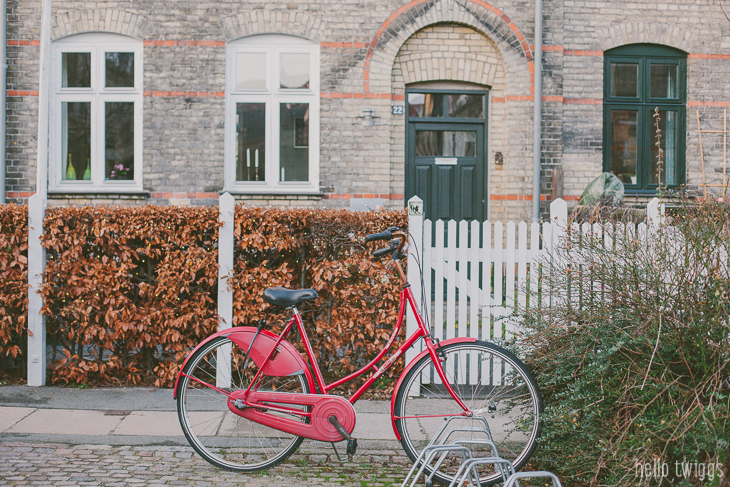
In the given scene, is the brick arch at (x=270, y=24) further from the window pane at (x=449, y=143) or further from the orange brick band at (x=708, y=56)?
the orange brick band at (x=708, y=56)

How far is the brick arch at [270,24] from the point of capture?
366 inches

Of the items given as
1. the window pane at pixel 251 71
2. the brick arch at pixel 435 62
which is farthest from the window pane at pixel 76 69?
the brick arch at pixel 435 62

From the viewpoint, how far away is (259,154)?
9633 mm

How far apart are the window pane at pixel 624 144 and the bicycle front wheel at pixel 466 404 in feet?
23.8

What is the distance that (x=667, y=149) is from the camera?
33.1 feet

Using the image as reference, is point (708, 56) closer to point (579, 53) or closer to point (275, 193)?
point (579, 53)

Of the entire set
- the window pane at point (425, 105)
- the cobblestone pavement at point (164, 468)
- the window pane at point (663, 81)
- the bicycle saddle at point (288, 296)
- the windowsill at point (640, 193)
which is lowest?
the cobblestone pavement at point (164, 468)

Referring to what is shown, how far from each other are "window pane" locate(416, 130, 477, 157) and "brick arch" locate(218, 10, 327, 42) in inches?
89.6

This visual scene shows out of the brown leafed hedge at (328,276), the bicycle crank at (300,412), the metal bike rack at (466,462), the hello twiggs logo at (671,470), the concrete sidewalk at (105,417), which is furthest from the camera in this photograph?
the brown leafed hedge at (328,276)

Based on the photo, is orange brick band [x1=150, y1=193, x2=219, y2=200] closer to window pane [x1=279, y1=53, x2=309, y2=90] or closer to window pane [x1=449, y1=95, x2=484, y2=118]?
window pane [x1=279, y1=53, x2=309, y2=90]

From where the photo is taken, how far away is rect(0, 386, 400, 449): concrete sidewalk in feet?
13.7

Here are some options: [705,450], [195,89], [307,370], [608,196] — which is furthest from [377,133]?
[705,450]

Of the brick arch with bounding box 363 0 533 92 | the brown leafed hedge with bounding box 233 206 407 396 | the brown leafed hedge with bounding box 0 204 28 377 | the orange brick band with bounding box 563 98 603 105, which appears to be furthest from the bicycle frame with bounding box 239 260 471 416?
the orange brick band with bounding box 563 98 603 105

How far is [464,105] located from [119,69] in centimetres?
539
